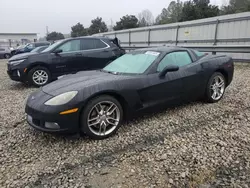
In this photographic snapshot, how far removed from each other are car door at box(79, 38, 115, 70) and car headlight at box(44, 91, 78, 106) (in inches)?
171

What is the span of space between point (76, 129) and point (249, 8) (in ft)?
75.3

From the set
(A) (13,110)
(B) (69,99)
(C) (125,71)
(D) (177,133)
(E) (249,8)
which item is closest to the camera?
(B) (69,99)

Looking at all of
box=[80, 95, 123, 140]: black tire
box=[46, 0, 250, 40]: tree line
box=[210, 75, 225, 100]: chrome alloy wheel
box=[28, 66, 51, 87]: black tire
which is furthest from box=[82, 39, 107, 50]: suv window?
box=[46, 0, 250, 40]: tree line

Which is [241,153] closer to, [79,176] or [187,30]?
[79,176]

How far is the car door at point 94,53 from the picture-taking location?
7.44 m

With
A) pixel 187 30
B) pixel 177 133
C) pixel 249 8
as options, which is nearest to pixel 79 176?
pixel 177 133

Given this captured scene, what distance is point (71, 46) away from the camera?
7355 millimetres

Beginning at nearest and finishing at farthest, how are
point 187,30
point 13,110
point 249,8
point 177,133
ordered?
point 177,133 → point 13,110 → point 187,30 → point 249,8

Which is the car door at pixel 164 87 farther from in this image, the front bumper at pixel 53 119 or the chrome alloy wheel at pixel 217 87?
the front bumper at pixel 53 119

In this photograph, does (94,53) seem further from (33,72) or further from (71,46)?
(33,72)

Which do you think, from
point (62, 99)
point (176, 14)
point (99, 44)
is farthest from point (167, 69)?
point (176, 14)

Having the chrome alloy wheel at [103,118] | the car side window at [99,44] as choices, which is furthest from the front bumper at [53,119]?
the car side window at [99,44]

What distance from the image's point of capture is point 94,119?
325cm

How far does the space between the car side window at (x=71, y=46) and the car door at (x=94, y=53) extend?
0.17 metres
